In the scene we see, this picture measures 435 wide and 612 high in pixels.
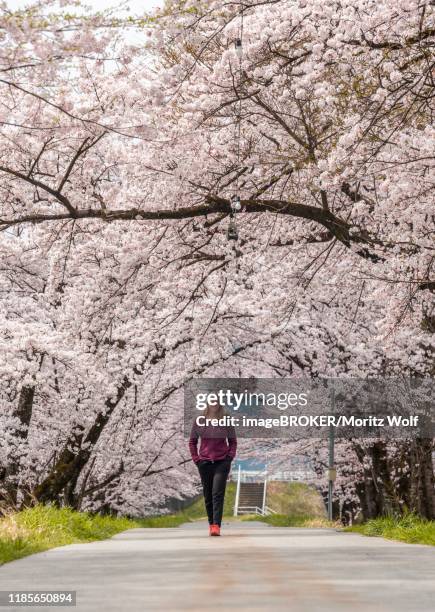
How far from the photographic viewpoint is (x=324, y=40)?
12430 mm

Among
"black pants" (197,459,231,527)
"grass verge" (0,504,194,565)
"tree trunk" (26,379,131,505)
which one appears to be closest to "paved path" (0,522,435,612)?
"grass verge" (0,504,194,565)

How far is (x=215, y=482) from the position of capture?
13031mm

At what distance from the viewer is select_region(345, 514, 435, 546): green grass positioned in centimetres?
1184

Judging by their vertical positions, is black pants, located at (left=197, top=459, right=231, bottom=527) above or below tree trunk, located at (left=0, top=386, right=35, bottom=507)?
below

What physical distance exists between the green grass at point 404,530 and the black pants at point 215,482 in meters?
2.14

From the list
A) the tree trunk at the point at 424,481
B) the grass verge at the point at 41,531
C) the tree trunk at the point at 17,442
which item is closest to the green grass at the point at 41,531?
the grass verge at the point at 41,531

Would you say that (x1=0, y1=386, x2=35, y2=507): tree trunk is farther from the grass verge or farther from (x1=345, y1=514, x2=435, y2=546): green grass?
(x1=345, y1=514, x2=435, y2=546): green grass

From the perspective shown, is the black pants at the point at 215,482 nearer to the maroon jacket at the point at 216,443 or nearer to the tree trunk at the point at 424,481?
the maroon jacket at the point at 216,443

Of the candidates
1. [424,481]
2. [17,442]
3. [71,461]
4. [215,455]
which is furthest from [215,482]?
[17,442]

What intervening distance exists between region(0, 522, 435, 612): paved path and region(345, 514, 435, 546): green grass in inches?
40.9

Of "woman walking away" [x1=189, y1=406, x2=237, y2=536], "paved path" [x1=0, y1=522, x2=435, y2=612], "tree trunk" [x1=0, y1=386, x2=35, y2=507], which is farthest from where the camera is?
"tree trunk" [x1=0, y1=386, x2=35, y2=507]

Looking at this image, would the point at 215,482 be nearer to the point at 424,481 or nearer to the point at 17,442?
the point at 424,481

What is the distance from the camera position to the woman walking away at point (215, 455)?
512 inches

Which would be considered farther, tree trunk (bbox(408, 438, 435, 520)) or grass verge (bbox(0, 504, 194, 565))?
tree trunk (bbox(408, 438, 435, 520))
